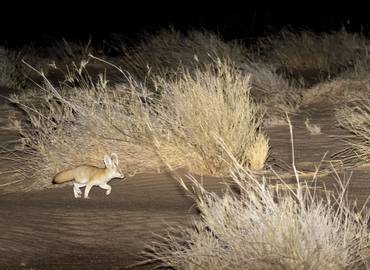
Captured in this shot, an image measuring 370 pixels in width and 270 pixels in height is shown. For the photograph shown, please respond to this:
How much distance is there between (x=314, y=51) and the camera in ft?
75.9

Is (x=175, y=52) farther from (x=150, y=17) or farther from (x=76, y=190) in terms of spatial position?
(x=150, y=17)

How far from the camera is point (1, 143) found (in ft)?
46.1

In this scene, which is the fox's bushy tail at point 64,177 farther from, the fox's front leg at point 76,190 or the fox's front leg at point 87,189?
the fox's front leg at point 87,189

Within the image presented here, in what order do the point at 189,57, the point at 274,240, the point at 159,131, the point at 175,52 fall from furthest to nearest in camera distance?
1. the point at 175,52
2. the point at 189,57
3. the point at 159,131
4. the point at 274,240

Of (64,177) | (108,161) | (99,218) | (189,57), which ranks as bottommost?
(99,218)

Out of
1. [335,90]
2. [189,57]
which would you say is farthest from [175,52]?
[335,90]

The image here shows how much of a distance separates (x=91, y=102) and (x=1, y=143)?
3435 millimetres

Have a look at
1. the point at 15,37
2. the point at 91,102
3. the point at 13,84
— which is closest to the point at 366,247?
the point at 91,102

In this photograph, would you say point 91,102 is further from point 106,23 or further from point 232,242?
point 106,23

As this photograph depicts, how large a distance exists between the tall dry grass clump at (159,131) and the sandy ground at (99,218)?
341mm

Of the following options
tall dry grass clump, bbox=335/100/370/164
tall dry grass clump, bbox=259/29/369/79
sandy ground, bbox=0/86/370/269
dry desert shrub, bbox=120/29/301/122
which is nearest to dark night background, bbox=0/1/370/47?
tall dry grass clump, bbox=259/29/369/79

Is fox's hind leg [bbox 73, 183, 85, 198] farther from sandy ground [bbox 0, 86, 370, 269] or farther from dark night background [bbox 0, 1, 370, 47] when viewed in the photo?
dark night background [bbox 0, 1, 370, 47]

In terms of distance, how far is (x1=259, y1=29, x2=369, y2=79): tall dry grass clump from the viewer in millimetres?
22500

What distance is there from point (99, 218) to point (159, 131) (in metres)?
2.60
